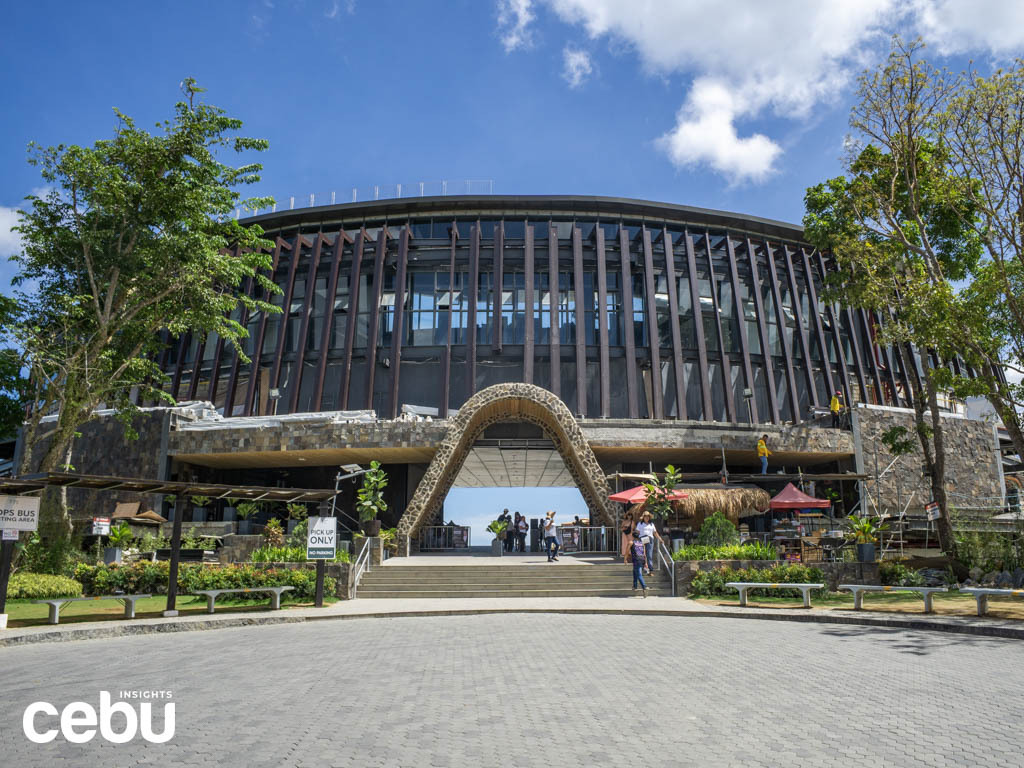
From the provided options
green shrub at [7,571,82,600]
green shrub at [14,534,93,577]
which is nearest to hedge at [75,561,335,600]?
green shrub at [7,571,82,600]

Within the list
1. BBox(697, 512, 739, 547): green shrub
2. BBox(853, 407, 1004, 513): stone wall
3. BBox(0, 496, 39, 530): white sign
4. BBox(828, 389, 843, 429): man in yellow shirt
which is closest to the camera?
BBox(0, 496, 39, 530): white sign

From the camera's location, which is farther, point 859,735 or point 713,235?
point 713,235

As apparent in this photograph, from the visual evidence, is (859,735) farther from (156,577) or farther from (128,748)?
(156,577)

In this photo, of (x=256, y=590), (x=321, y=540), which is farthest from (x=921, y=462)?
(x=256, y=590)

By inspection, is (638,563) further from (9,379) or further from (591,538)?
(9,379)

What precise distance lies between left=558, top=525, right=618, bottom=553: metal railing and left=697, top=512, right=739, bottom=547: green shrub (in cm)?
463

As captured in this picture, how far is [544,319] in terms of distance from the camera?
40.2 metres

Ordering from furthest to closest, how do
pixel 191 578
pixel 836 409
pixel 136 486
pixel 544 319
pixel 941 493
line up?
pixel 544 319, pixel 836 409, pixel 941 493, pixel 191 578, pixel 136 486

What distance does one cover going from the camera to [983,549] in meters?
20.9

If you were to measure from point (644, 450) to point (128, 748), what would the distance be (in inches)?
1135

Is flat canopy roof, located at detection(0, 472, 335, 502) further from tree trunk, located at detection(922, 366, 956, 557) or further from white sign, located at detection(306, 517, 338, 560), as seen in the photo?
tree trunk, located at detection(922, 366, 956, 557)

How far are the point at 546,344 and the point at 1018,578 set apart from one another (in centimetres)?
2435

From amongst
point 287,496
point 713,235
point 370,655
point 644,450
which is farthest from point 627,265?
point 370,655

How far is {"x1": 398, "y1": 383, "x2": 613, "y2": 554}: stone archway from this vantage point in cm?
2652
